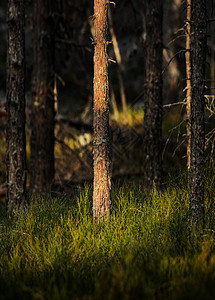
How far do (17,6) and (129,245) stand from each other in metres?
4.93

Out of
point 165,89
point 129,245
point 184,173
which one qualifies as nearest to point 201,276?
point 129,245

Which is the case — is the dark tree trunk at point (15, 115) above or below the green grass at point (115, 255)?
above

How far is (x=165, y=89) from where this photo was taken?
50.0 ft

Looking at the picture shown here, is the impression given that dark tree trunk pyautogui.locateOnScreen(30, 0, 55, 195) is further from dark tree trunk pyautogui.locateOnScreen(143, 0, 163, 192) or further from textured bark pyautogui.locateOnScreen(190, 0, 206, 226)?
textured bark pyautogui.locateOnScreen(190, 0, 206, 226)

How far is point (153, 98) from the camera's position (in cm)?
830

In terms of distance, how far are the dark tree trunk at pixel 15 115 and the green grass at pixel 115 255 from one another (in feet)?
3.54

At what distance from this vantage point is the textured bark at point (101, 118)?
5883mm

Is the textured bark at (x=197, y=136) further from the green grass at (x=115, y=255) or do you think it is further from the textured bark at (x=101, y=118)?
the textured bark at (x=101, y=118)

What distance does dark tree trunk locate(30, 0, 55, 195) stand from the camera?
31.1 feet

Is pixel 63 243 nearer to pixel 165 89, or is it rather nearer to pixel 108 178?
pixel 108 178

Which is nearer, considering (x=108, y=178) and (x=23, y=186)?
(x=108, y=178)

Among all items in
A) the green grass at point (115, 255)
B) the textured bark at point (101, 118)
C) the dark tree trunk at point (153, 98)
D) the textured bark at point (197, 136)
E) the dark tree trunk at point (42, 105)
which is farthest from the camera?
the dark tree trunk at point (42, 105)

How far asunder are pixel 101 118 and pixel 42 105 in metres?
3.97

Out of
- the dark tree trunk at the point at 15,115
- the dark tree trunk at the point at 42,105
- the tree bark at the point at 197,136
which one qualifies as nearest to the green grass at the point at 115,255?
the tree bark at the point at 197,136
